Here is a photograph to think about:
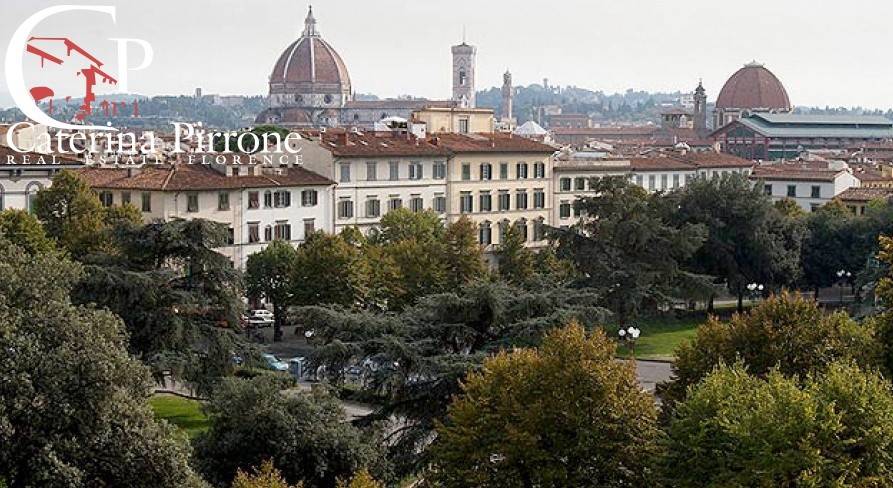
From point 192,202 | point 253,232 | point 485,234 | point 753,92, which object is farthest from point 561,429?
point 753,92

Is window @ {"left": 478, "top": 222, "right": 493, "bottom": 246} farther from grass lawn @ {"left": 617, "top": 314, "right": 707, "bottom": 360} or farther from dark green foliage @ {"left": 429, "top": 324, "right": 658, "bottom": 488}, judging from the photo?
dark green foliage @ {"left": 429, "top": 324, "right": 658, "bottom": 488}

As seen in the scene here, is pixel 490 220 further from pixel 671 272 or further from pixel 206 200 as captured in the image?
pixel 671 272

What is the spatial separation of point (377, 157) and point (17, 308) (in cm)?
4570

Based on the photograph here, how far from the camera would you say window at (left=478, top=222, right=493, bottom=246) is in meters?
70.2

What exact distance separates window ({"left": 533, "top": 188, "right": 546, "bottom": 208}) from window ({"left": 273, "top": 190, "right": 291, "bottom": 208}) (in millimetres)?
15462

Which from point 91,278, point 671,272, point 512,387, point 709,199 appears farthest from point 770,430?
point 709,199

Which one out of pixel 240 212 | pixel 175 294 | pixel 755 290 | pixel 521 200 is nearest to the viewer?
pixel 175 294

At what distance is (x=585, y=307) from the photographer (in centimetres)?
3262

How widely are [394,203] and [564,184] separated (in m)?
11.5

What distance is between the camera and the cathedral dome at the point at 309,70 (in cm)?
18788

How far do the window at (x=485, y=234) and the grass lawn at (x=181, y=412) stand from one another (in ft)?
104

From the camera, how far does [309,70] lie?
188500 mm

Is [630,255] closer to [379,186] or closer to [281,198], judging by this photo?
[281,198]

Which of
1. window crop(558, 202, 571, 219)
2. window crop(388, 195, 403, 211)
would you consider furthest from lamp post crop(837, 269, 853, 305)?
window crop(388, 195, 403, 211)
